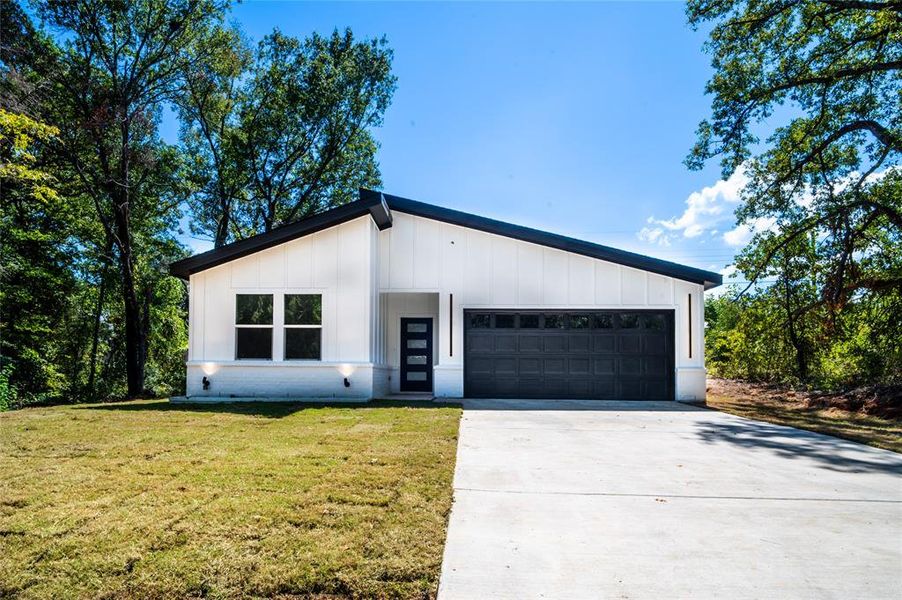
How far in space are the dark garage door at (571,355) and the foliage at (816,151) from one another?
4.68 metres

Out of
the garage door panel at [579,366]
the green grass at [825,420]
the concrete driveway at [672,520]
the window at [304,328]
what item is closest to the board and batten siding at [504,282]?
the garage door panel at [579,366]

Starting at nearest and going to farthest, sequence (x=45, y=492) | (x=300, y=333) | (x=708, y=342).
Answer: (x=45, y=492) < (x=300, y=333) < (x=708, y=342)

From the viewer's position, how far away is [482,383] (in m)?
12.0

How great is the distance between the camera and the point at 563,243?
11562mm

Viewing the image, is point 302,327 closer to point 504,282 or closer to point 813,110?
point 504,282

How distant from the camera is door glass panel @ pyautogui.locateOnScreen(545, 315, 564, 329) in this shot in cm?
1188

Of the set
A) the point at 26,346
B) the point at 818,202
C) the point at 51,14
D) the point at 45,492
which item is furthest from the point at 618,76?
the point at 26,346

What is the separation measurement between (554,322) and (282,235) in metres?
6.65

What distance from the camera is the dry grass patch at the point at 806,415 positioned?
7345 mm

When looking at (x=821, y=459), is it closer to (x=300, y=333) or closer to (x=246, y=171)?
(x=300, y=333)

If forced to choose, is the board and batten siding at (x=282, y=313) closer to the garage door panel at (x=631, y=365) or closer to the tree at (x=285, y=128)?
the garage door panel at (x=631, y=365)

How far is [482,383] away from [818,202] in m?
10.5

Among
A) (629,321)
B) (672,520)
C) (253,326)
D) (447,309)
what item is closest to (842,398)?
(629,321)

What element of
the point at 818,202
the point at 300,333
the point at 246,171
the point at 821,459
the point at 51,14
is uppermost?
the point at 51,14
